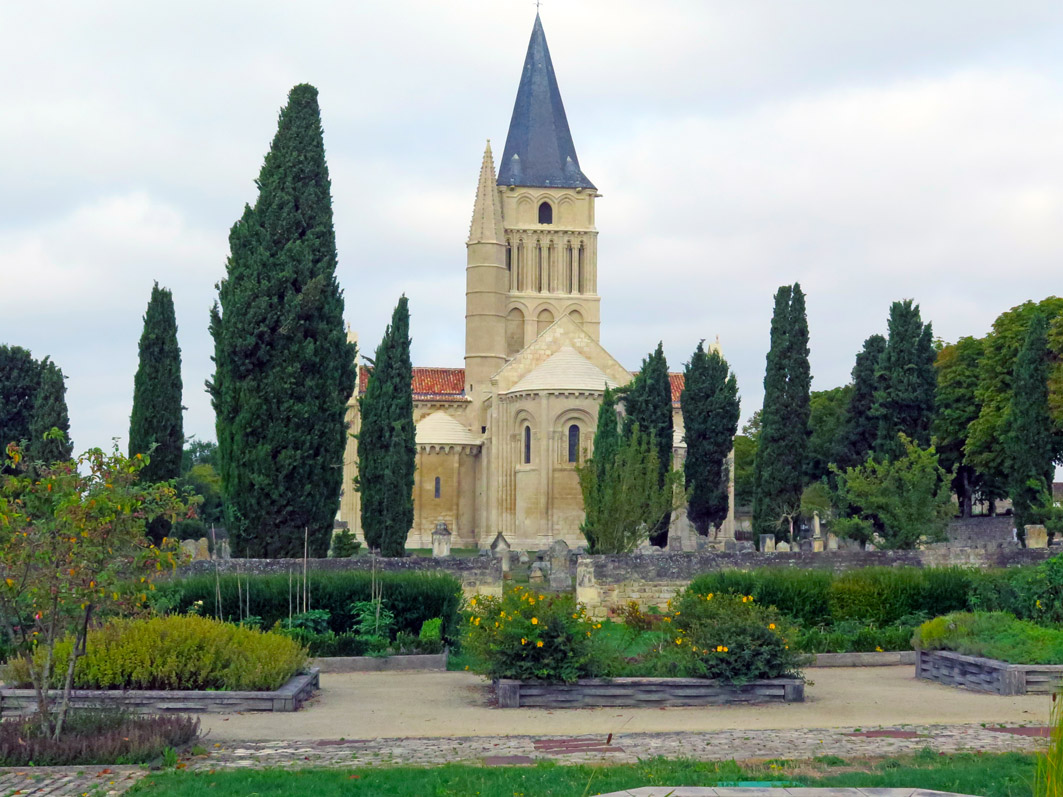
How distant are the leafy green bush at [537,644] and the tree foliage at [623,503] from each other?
18.9 meters

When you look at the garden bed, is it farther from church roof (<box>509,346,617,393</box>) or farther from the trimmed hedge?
church roof (<box>509,346,617,393</box>)

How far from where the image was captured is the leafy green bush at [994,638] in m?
15.5

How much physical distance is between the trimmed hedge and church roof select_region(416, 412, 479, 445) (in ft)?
140

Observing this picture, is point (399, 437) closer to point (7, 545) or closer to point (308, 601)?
point (308, 601)

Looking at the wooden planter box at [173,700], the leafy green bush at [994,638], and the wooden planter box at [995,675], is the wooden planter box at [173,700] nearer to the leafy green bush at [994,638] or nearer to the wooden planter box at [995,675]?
the wooden planter box at [995,675]

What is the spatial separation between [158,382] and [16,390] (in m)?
20.4

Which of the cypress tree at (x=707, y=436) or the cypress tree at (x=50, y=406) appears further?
the cypress tree at (x=707, y=436)

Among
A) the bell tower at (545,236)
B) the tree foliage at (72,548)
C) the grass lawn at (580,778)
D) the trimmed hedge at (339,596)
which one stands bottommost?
the grass lawn at (580,778)

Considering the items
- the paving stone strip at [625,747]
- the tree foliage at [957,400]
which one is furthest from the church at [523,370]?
the paving stone strip at [625,747]

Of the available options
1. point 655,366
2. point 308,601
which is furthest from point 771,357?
point 308,601

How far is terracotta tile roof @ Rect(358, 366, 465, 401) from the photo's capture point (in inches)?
2655

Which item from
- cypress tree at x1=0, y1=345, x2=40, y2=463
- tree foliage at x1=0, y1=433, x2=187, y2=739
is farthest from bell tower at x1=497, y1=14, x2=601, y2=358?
tree foliage at x1=0, y1=433, x2=187, y2=739

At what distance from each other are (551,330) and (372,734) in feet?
173

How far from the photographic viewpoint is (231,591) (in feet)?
67.1
